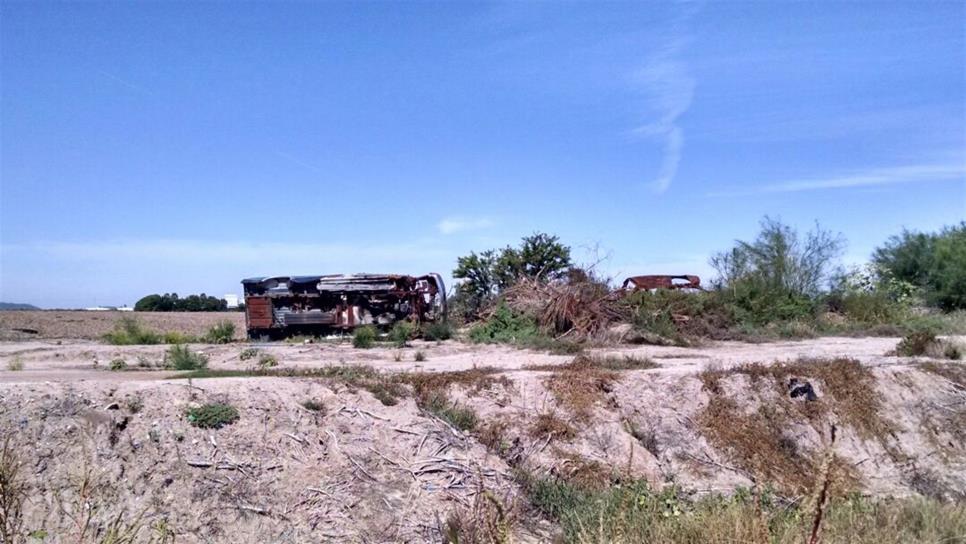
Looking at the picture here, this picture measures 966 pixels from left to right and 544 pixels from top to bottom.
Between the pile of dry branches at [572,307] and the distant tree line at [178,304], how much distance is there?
132 ft

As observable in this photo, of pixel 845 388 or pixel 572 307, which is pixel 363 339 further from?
pixel 845 388

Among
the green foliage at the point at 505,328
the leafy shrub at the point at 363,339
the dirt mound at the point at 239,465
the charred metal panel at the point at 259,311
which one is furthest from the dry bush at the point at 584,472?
the charred metal panel at the point at 259,311

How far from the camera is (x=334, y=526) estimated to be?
401 inches

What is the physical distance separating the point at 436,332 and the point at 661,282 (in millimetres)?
9249

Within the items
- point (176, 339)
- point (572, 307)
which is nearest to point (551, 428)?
point (572, 307)

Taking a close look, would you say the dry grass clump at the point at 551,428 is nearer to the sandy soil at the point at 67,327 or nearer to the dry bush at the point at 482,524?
the dry bush at the point at 482,524

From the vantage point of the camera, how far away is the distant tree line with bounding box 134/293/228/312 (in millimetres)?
61531

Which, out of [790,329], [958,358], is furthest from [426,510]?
[790,329]

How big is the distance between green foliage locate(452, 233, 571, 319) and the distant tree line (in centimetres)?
3464

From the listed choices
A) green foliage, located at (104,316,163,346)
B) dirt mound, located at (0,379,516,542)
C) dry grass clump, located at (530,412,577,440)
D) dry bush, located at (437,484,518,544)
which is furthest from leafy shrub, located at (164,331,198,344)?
dry bush, located at (437,484,518,544)

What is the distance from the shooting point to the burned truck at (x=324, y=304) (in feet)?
86.0

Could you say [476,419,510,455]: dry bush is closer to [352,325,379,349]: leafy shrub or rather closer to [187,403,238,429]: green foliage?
[187,403,238,429]: green foliage

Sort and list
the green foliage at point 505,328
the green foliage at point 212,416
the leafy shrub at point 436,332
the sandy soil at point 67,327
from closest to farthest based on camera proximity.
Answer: the green foliage at point 212,416 → the green foliage at point 505,328 → the leafy shrub at point 436,332 → the sandy soil at point 67,327

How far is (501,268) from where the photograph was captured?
30953mm
